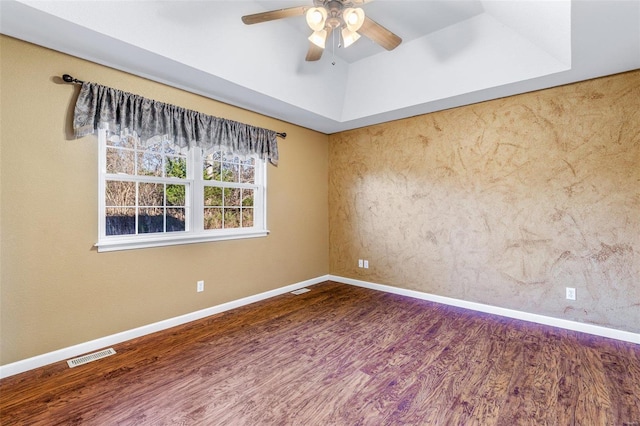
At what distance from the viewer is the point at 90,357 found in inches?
94.5

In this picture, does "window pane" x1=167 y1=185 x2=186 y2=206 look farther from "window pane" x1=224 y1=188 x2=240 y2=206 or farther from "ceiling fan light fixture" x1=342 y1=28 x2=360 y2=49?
"ceiling fan light fixture" x1=342 y1=28 x2=360 y2=49

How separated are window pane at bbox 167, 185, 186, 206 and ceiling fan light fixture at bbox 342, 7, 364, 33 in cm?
232

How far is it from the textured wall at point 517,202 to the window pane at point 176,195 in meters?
2.55

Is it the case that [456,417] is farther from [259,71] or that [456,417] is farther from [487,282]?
[259,71]

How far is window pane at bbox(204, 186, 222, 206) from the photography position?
3404 millimetres

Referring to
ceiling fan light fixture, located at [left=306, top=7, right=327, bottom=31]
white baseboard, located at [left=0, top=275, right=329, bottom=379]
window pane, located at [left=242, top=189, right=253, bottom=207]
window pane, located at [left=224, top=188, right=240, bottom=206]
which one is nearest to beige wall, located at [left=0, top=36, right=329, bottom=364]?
white baseboard, located at [left=0, top=275, right=329, bottom=379]

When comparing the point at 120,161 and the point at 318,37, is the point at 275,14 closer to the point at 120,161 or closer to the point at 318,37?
the point at 318,37

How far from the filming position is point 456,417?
5.75 feet

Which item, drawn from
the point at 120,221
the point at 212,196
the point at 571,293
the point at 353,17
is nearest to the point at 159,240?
the point at 120,221

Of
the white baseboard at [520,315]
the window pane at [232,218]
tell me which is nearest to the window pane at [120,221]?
the window pane at [232,218]

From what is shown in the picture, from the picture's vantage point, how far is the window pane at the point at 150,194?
2891 millimetres

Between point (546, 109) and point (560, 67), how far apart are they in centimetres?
55

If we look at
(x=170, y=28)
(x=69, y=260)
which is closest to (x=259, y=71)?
(x=170, y=28)

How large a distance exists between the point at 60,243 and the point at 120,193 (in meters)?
0.62
